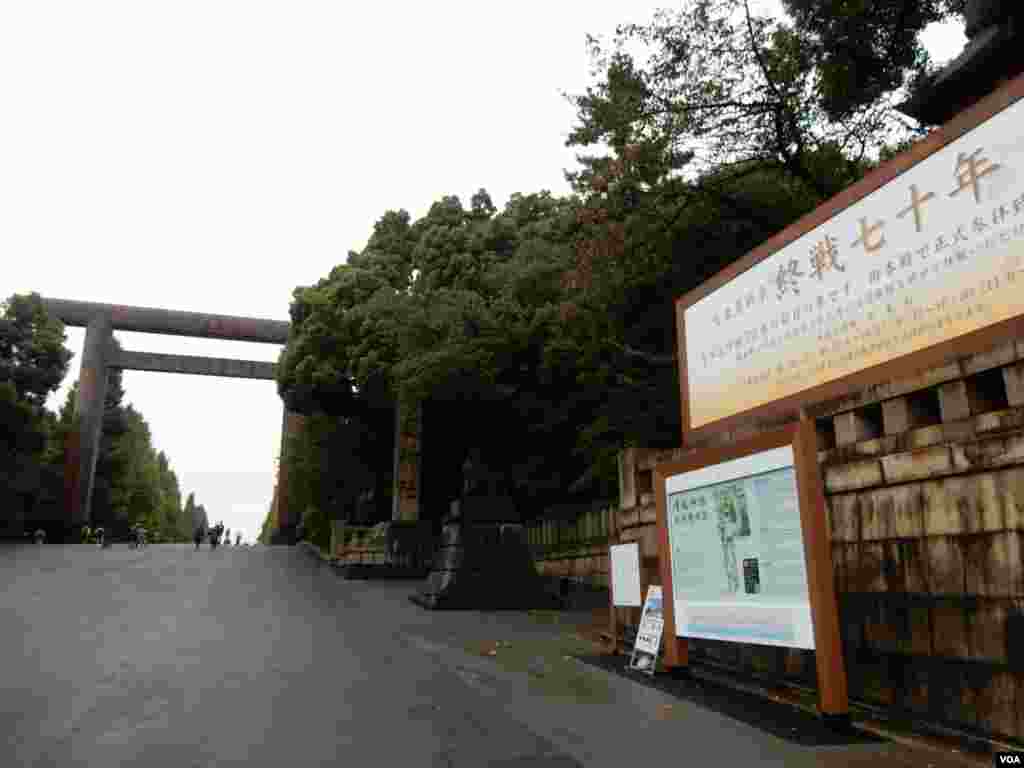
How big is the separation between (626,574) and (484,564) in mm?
6926

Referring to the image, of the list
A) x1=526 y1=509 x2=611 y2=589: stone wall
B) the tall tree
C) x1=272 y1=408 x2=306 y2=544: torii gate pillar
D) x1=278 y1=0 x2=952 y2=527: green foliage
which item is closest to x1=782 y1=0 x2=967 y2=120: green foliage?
x1=278 y1=0 x2=952 y2=527: green foliage

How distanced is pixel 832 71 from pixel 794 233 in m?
6.19

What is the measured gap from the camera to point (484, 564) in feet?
50.2

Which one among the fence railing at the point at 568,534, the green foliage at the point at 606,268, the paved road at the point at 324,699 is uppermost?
the green foliage at the point at 606,268

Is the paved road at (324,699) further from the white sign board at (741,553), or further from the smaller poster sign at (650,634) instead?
the white sign board at (741,553)

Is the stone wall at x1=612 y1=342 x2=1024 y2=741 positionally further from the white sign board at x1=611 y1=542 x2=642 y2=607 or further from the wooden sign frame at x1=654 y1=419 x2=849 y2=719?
the white sign board at x1=611 y1=542 x2=642 y2=607

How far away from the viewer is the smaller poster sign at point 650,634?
798cm

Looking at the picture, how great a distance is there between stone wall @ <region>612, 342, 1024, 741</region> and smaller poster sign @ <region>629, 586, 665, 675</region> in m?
1.50

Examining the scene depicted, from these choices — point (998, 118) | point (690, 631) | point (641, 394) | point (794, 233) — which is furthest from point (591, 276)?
point (998, 118)

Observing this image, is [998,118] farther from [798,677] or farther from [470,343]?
[470,343]

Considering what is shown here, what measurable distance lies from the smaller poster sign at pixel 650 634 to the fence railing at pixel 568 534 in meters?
7.75

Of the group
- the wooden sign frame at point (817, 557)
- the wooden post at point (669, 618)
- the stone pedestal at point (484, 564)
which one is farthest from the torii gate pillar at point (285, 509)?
the wooden sign frame at point (817, 557)

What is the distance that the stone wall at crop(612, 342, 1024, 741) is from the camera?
4980mm

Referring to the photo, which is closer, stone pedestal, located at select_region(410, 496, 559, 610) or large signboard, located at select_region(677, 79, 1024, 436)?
large signboard, located at select_region(677, 79, 1024, 436)
